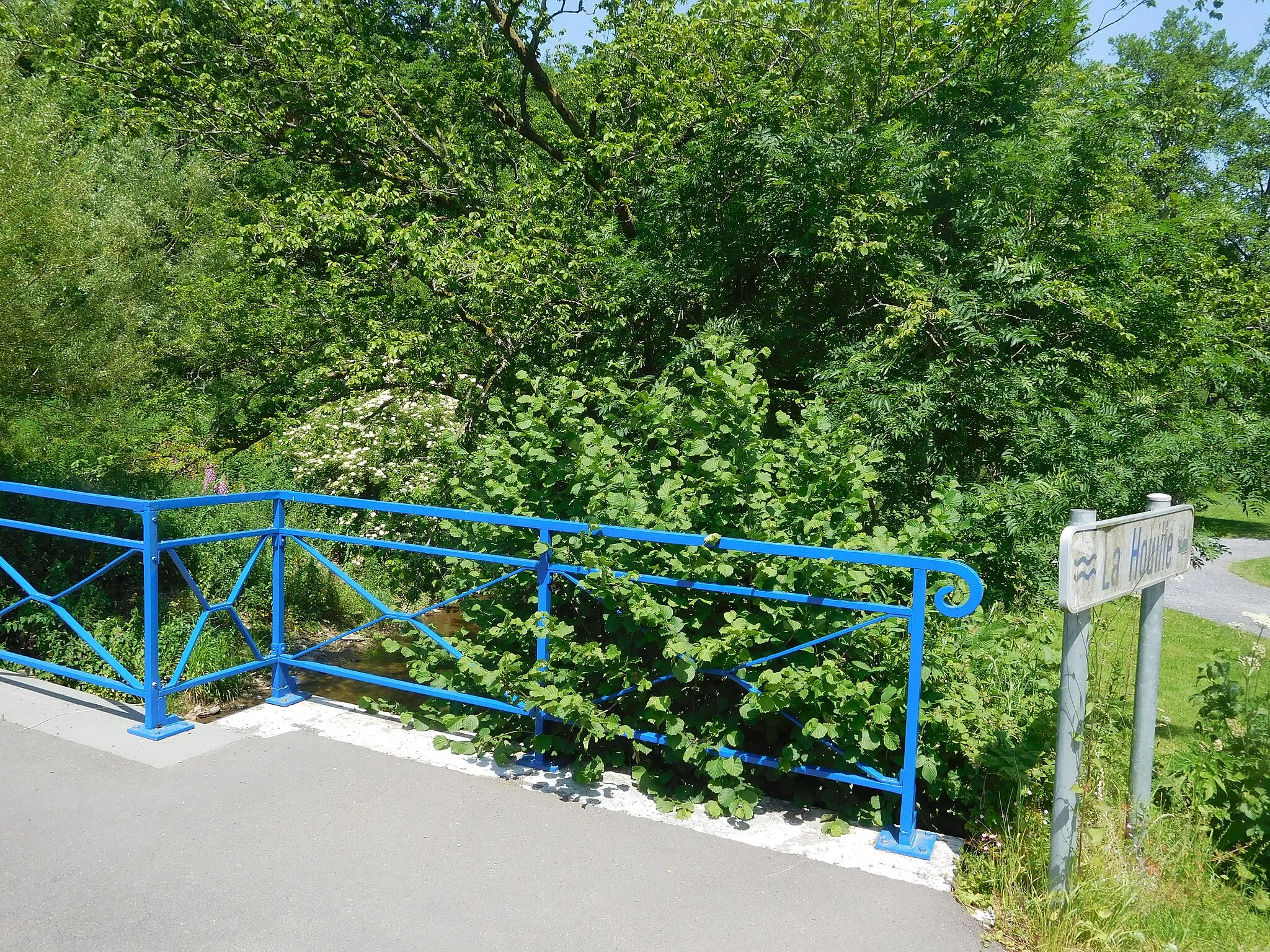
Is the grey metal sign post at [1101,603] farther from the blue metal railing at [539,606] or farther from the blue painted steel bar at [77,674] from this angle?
the blue painted steel bar at [77,674]

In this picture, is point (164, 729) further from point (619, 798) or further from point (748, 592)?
point (748, 592)

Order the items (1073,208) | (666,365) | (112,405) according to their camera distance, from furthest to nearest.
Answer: (112,405), (666,365), (1073,208)

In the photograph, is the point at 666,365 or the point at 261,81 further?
the point at 261,81

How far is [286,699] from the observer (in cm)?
531

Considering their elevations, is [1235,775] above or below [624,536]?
below

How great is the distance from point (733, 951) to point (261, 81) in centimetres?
1165

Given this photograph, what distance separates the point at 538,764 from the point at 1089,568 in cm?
273

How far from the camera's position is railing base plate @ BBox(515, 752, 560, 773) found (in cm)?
448

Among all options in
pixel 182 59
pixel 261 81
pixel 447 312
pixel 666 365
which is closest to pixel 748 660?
pixel 666 365

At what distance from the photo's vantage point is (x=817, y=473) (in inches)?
177

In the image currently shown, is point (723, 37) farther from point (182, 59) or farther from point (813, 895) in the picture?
point (813, 895)

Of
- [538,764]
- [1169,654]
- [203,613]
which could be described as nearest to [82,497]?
[203,613]

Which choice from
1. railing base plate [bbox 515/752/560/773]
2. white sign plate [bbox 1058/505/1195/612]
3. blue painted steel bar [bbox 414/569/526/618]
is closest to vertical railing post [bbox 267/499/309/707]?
blue painted steel bar [bbox 414/569/526/618]

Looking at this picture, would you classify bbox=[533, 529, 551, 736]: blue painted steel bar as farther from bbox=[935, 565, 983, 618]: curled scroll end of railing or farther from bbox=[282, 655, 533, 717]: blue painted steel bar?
bbox=[935, 565, 983, 618]: curled scroll end of railing
